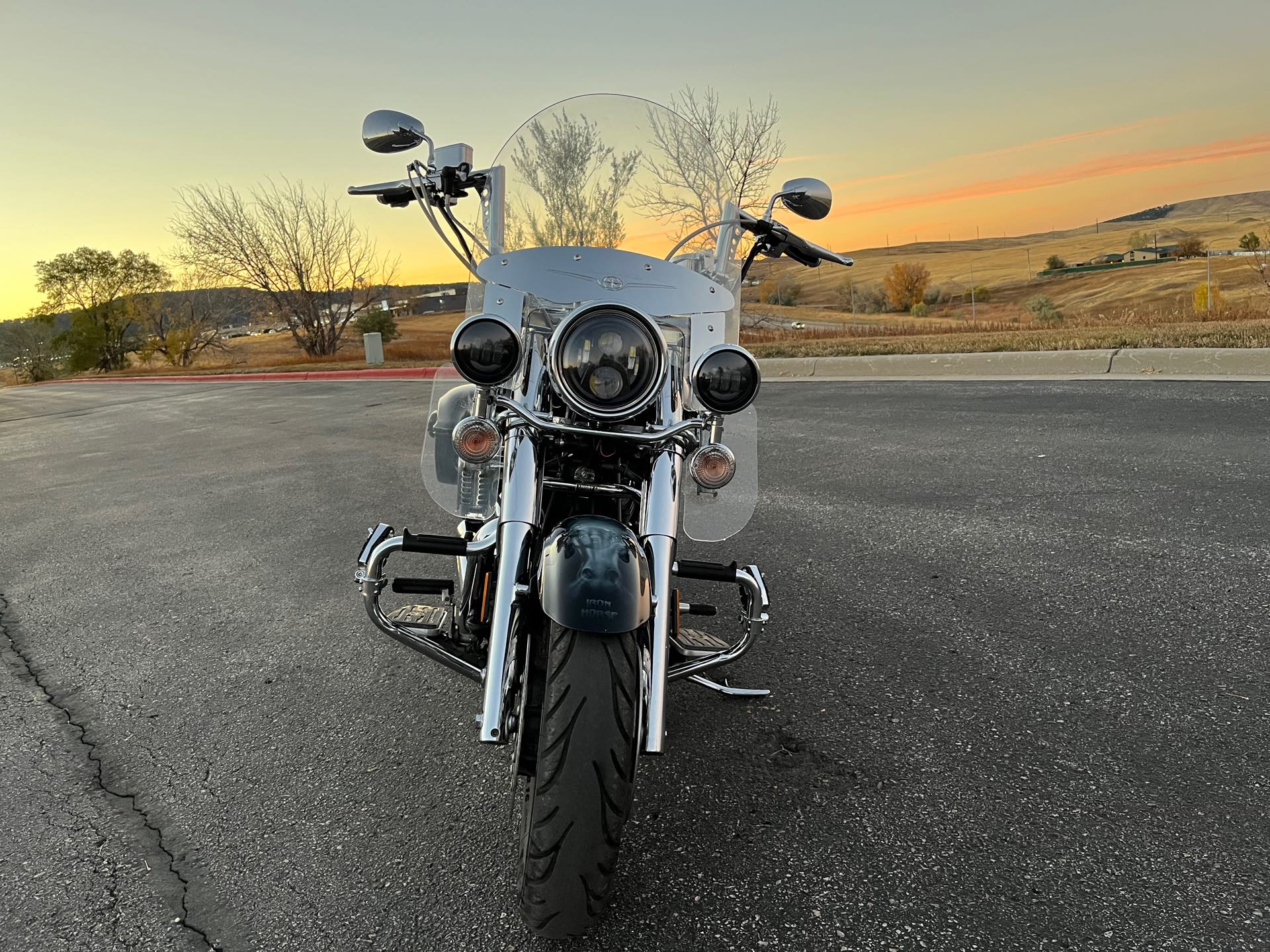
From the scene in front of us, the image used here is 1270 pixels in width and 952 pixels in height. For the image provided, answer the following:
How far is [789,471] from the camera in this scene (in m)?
6.64

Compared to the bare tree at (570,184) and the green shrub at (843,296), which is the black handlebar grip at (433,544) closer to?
the bare tree at (570,184)

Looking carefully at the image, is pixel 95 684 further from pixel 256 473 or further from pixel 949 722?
pixel 256 473

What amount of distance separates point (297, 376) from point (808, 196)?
22.3m

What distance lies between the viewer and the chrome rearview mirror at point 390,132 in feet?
8.86

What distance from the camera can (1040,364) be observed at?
1130 cm

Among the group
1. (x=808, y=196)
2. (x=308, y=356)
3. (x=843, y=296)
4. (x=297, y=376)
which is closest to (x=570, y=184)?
(x=808, y=196)

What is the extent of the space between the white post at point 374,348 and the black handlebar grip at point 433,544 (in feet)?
79.3

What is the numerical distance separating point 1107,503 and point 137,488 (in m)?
7.64

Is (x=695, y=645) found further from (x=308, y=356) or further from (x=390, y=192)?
(x=308, y=356)

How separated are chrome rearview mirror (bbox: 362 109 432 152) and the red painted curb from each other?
14525 mm

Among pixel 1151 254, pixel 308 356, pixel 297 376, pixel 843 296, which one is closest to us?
pixel 297 376

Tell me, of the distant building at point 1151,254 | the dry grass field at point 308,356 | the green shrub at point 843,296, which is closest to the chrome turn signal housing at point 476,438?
the dry grass field at point 308,356

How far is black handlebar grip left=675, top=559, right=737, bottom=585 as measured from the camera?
2525 mm

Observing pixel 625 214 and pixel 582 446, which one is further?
pixel 625 214
